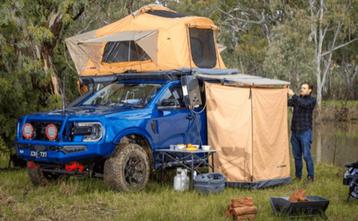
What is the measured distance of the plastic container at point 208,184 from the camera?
1031 cm

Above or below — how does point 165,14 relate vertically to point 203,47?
above

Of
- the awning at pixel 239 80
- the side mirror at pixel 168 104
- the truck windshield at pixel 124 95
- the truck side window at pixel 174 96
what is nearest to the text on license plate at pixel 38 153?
the truck windshield at pixel 124 95

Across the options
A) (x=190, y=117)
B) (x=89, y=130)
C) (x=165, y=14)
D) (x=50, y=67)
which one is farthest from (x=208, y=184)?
(x=50, y=67)

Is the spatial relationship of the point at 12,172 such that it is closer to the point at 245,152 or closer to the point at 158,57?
the point at 158,57

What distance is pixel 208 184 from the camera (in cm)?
1035

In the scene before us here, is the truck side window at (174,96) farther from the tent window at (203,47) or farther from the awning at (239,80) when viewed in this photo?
the tent window at (203,47)

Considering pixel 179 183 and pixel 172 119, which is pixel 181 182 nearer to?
pixel 179 183

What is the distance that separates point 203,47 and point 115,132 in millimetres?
3686

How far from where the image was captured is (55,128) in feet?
33.9

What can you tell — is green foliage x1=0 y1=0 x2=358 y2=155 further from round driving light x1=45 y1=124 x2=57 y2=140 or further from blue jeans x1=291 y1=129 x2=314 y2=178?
blue jeans x1=291 y1=129 x2=314 y2=178

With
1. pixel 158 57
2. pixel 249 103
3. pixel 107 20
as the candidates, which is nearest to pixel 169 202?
pixel 249 103

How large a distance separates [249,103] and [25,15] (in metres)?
4.98

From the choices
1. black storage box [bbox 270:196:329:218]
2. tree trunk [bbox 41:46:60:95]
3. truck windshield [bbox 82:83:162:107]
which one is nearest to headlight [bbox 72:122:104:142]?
truck windshield [bbox 82:83:162:107]

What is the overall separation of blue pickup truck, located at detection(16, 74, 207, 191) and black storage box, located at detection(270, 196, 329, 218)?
2.77 metres
